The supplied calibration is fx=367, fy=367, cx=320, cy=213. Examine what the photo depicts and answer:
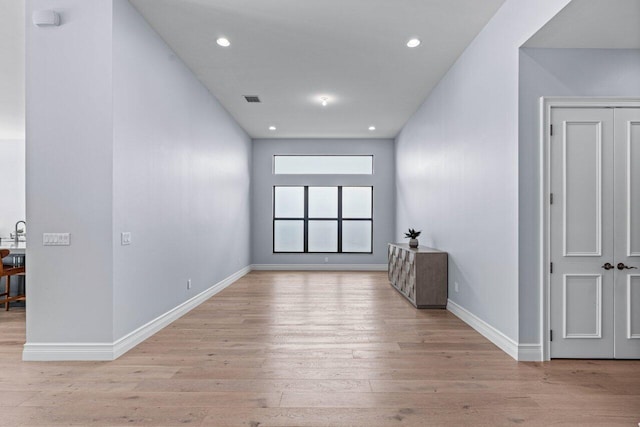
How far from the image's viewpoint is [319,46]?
Result: 4.34m

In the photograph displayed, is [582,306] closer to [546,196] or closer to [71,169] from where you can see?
[546,196]

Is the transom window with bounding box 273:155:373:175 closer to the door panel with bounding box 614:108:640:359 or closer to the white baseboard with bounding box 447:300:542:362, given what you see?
the white baseboard with bounding box 447:300:542:362

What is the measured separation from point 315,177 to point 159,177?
5.50 meters

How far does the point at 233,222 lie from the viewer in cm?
739

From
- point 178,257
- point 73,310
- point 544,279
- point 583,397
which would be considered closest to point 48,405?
point 73,310

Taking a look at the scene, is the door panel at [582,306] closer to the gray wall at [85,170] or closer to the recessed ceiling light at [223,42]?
the gray wall at [85,170]

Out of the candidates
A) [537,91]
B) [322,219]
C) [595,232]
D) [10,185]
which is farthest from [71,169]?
[10,185]

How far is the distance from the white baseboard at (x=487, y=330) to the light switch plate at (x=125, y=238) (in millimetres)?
3620

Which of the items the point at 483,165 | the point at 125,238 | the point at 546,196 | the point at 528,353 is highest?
the point at 483,165

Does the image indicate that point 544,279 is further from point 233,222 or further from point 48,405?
point 233,222

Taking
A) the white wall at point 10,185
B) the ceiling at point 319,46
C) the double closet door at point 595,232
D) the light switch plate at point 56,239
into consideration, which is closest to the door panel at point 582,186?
the double closet door at point 595,232

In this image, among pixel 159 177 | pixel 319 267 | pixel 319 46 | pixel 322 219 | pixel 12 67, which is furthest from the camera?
pixel 322 219

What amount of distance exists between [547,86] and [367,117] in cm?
425

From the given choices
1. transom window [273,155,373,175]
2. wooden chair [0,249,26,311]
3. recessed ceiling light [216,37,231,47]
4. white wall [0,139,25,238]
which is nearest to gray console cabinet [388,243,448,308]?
recessed ceiling light [216,37,231,47]
